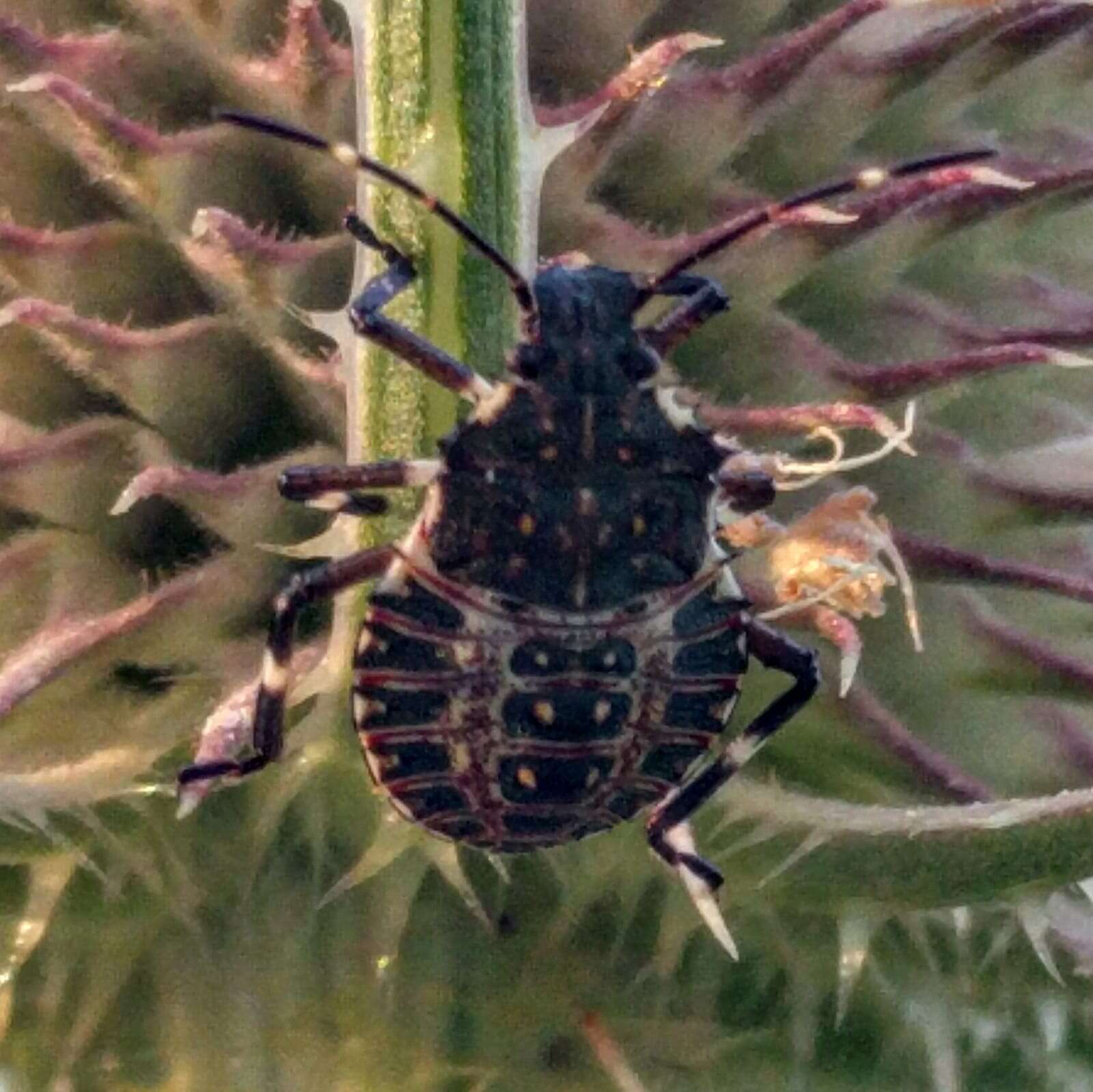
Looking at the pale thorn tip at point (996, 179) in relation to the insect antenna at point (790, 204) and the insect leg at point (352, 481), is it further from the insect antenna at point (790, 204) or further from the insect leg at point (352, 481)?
the insect leg at point (352, 481)

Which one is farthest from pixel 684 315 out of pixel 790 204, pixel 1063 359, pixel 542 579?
pixel 1063 359

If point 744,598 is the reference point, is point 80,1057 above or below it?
below

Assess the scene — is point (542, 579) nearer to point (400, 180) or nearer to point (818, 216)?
point (400, 180)

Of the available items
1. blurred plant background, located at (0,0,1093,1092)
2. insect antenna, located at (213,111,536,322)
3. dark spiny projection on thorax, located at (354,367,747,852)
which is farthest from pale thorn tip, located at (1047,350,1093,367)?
insect antenna, located at (213,111,536,322)

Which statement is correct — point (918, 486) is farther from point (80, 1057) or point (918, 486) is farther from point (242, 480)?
point (80, 1057)

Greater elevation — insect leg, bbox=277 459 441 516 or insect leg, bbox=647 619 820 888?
insect leg, bbox=277 459 441 516

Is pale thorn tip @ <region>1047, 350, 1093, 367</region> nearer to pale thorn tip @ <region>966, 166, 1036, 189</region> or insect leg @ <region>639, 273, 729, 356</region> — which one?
pale thorn tip @ <region>966, 166, 1036, 189</region>

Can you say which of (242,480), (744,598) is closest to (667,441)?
(744,598)
